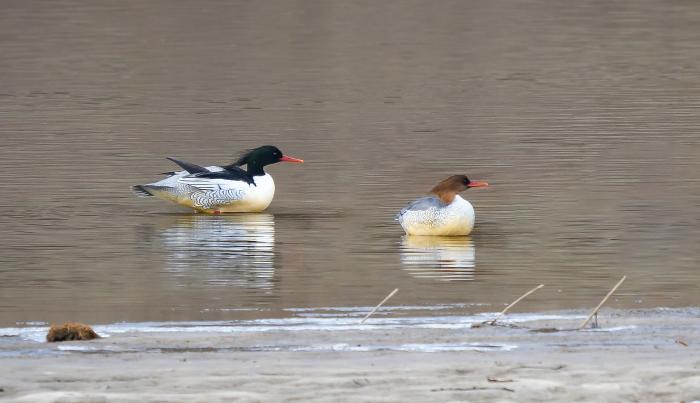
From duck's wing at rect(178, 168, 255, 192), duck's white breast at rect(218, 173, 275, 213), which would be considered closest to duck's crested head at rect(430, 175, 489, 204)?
duck's white breast at rect(218, 173, 275, 213)

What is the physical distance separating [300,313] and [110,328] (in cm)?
130

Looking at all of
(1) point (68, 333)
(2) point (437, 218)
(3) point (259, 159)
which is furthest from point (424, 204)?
(1) point (68, 333)

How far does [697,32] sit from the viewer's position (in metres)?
34.9

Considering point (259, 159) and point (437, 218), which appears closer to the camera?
point (437, 218)

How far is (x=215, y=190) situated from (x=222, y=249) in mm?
2246

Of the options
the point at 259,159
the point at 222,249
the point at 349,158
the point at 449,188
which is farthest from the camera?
the point at 349,158

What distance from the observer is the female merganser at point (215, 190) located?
15.1m

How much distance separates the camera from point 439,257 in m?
12.4

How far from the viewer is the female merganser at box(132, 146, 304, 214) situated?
15.1 m

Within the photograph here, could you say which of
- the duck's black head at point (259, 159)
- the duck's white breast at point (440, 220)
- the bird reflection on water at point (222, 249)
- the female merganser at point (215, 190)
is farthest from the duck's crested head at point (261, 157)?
the duck's white breast at point (440, 220)

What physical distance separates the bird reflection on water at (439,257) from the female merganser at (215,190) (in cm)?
220

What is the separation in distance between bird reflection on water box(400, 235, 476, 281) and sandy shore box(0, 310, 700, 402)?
2.61 metres

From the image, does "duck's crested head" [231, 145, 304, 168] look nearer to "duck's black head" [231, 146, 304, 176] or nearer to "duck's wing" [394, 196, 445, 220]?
"duck's black head" [231, 146, 304, 176]

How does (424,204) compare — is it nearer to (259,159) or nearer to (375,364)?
(259,159)
